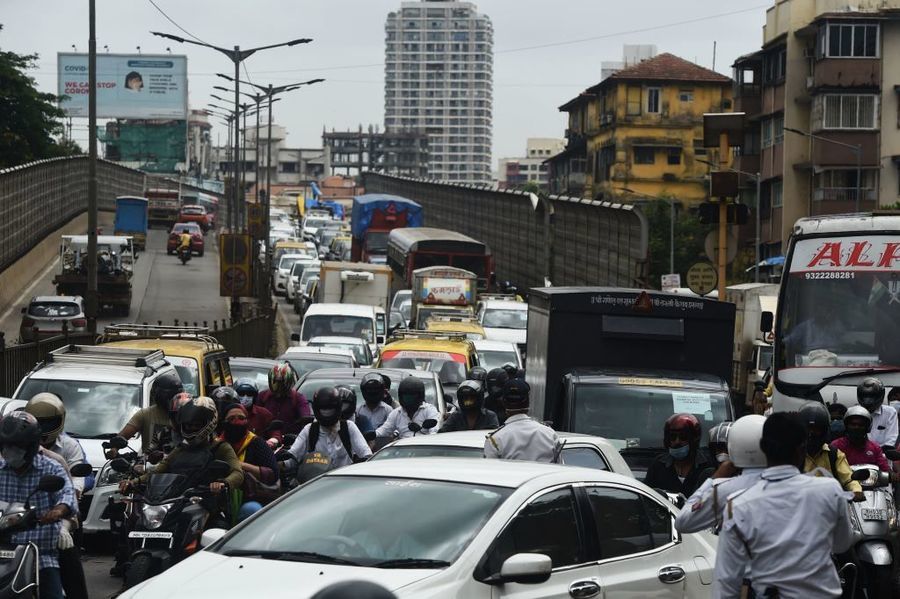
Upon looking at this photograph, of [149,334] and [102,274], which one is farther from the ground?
[149,334]

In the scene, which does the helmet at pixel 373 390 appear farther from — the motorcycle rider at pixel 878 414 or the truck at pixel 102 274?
the truck at pixel 102 274

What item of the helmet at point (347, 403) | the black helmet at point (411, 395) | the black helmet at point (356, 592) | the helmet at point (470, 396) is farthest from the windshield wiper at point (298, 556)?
the black helmet at point (411, 395)

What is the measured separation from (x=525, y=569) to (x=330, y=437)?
19.0 feet

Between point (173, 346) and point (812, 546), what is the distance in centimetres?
1323

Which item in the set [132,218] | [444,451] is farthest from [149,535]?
[132,218]

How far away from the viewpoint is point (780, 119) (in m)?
74.0

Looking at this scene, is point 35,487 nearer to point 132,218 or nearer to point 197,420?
point 197,420

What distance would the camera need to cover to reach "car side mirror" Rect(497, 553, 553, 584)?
21.8 feet

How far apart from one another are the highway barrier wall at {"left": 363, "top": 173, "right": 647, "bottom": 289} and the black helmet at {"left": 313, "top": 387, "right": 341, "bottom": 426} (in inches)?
939

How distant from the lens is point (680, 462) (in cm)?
1108

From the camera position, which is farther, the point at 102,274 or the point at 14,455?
the point at 102,274

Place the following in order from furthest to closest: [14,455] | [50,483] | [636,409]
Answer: [636,409] → [14,455] → [50,483]

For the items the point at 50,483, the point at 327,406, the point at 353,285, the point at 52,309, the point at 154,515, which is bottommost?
the point at 52,309

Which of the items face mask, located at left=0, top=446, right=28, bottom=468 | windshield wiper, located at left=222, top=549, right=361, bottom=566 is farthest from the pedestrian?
face mask, located at left=0, top=446, right=28, bottom=468
